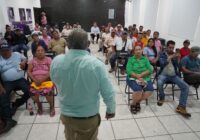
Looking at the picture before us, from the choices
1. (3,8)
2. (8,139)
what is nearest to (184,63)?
(8,139)

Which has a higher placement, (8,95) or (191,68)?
(191,68)

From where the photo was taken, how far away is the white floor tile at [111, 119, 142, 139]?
2.38 m

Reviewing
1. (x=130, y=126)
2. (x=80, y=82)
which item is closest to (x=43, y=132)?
(x=130, y=126)

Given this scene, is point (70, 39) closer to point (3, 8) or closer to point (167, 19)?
point (167, 19)

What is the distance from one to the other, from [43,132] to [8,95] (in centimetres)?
87

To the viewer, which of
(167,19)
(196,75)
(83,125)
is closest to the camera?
(83,125)

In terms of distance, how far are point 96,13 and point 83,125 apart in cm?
1176

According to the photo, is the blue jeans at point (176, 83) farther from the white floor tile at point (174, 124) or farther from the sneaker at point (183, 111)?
the white floor tile at point (174, 124)

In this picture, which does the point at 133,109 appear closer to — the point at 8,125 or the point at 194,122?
the point at 194,122

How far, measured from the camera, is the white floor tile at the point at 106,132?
7.68 ft

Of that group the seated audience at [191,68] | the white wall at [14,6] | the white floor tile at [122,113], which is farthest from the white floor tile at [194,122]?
the white wall at [14,6]

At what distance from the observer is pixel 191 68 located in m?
3.25

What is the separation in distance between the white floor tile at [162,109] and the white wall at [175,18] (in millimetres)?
2203

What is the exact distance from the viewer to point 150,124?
2.62 meters
